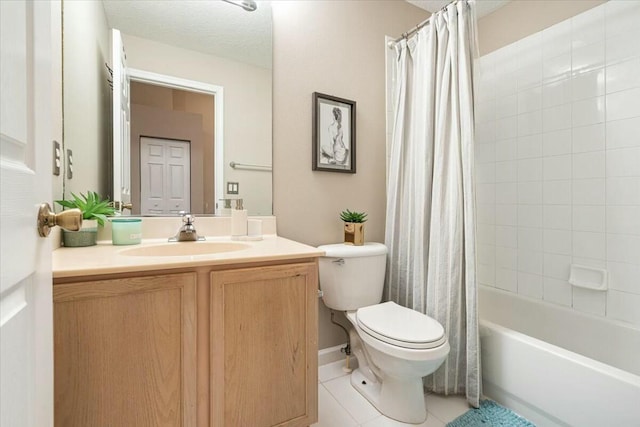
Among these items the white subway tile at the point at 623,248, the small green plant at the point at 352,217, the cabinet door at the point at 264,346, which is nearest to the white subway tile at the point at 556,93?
the white subway tile at the point at 623,248

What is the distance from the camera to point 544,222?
1.85m

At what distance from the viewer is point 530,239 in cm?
191

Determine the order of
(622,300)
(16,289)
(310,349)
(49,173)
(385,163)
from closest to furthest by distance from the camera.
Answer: (16,289), (49,173), (310,349), (622,300), (385,163)

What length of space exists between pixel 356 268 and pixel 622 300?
1.40 metres

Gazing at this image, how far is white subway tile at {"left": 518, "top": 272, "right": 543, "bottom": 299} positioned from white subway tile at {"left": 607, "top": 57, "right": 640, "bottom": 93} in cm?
114

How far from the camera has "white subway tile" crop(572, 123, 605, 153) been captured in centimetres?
162

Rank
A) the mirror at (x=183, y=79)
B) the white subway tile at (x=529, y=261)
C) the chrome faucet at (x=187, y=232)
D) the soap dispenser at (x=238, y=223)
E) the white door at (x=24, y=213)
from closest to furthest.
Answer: the white door at (x=24, y=213)
the mirror at (x=183, y=79)
the chrome faucet at (x=187, y=232)
the soap dispenser at (x=238, y=223)
the white subway tile at (x=529, y=261)

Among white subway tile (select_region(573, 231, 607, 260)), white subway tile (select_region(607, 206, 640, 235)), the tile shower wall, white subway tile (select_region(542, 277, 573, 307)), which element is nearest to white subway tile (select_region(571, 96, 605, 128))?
the tile shower wall

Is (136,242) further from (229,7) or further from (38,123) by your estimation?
(229,7)

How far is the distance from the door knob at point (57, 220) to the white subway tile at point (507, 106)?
2417mm

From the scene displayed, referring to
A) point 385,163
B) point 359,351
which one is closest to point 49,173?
point 359,351

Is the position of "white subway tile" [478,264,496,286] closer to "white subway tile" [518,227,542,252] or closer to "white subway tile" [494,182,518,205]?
"white subway tile" [518,227,542,252]

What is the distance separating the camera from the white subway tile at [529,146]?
1.88 meters

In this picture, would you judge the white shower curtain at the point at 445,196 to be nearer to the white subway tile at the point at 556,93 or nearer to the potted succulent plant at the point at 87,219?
the white subway tile at the point at 556,93
